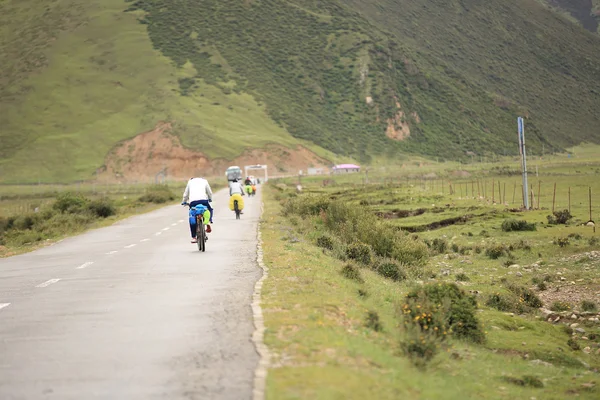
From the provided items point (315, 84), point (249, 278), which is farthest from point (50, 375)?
point (315, 84)

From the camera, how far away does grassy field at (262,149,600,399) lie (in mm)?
7918

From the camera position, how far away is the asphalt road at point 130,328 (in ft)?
23.8

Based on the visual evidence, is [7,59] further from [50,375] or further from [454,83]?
[50,375]

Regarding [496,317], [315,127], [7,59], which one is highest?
[7,59]

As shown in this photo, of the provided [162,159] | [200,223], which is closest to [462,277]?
[200,223]

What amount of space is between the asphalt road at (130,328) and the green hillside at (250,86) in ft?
333

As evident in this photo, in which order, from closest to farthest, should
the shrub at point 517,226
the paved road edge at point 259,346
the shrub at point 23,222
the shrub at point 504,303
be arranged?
the paved road edge at point 259,346, the shrub at point 504,303, the shrub at point 517,226, the shrub at point 23,222

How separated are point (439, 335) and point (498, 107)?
517 ft

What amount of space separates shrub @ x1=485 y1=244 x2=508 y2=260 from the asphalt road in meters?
12.2

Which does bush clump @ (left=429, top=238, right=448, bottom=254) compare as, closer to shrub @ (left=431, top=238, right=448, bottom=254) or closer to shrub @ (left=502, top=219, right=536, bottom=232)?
shrub @ (left=431, top=238, right=448, bottom=254)

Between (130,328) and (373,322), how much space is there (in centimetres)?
→ 300

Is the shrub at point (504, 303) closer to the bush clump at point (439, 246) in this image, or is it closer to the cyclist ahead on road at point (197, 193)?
the cyclist ahead on road at point (197, 193)

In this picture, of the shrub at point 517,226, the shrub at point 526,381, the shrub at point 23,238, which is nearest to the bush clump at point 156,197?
the shrub at point 23,238

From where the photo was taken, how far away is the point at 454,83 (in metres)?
167
